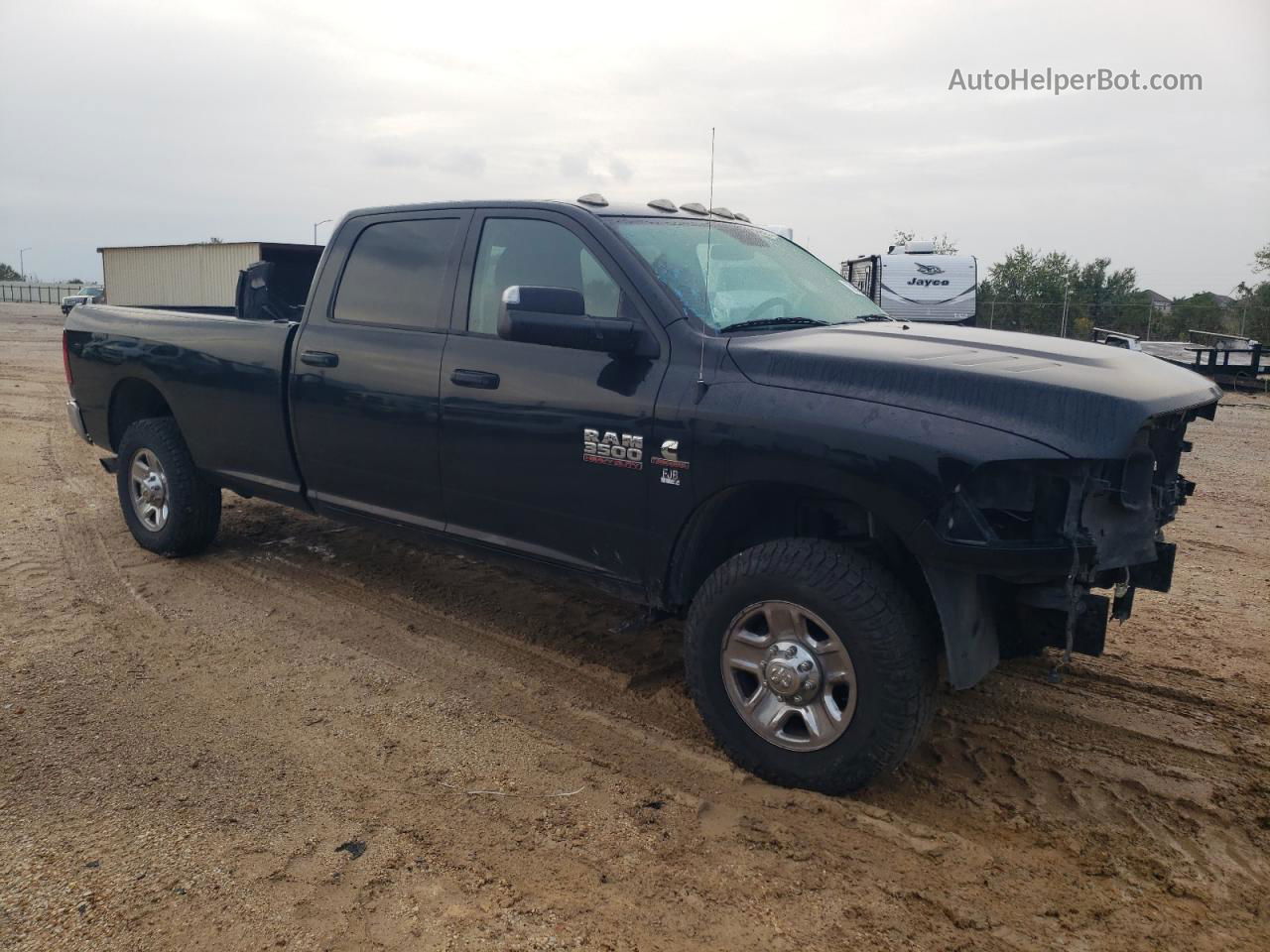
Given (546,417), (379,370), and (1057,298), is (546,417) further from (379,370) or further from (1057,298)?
(1057,298)

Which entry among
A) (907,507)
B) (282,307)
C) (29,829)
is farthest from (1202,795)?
(282,307)

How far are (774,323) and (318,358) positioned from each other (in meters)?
2.26

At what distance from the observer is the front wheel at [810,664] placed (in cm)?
297

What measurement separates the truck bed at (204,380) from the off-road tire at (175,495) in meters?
0.14

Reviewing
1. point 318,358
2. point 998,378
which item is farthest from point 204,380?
point 998,378

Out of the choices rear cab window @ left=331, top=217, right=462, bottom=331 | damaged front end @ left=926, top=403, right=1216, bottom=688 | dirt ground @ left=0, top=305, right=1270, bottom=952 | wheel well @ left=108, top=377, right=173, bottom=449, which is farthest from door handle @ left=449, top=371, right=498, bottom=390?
wheel well @ left=108, top=377, right=173, bottom=449

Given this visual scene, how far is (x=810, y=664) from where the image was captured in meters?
3.12

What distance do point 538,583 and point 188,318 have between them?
8.13 ft

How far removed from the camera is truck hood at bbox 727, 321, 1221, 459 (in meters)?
2.74

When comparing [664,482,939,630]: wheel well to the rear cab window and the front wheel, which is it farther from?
the rear cab window

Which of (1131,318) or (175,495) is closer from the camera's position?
(175,495)

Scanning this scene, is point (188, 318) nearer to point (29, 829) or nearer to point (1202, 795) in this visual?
point (29, 829)

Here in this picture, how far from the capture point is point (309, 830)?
2982mm

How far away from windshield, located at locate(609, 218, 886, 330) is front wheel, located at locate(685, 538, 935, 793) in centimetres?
101
